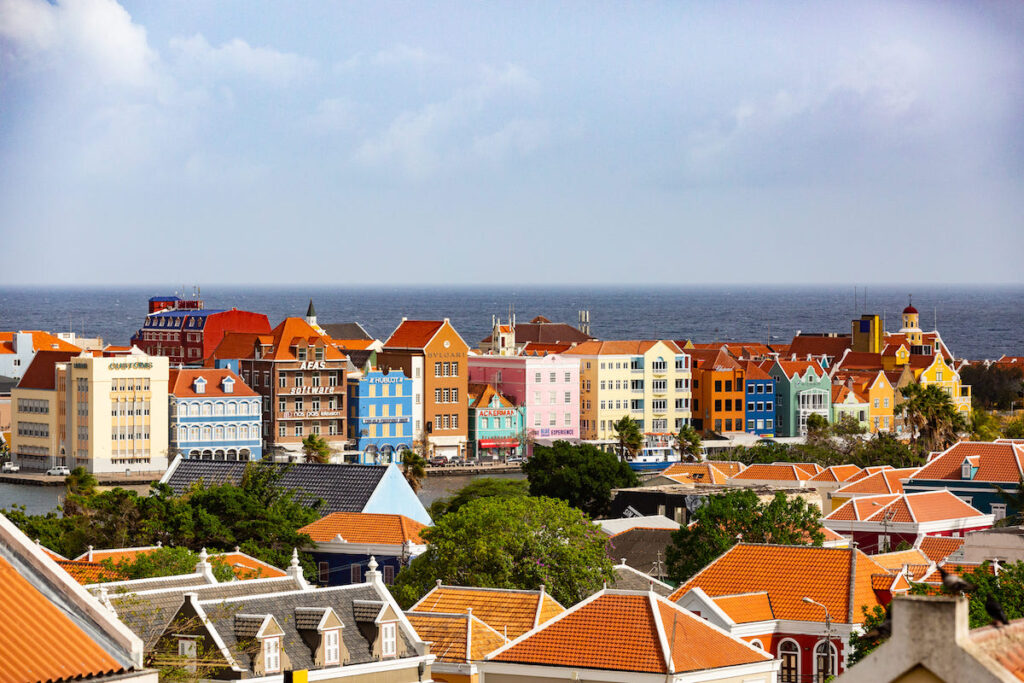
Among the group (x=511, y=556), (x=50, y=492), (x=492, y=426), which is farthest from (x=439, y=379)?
(x=511, y=556)

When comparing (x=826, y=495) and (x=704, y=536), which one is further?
(x=826, y=495)

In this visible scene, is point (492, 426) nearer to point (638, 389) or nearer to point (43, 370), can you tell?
point (638, 389)

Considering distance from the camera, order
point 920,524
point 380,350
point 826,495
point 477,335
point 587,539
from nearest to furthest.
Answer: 1. point 587,539
2. point 920,524
3. point 826,495
4. point 380,350
5. point 477,335

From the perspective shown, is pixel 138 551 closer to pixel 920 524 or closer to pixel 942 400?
pixel 920 524

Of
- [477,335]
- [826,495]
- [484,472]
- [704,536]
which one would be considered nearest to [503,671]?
[704,536]

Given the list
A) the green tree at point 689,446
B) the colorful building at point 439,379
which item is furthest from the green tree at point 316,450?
the green tree at point 689,446

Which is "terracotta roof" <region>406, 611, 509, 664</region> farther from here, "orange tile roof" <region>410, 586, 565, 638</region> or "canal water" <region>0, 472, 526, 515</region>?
"canal water" <region>0, 472, 526, 515</region>
